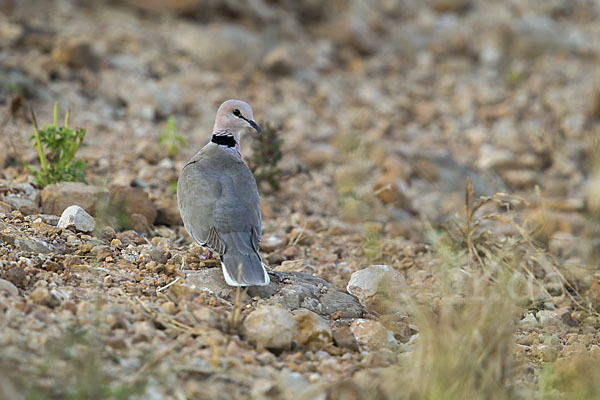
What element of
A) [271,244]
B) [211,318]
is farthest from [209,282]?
[271,244]

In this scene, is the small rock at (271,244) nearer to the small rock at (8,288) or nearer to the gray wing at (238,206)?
the gray wing at (238,206)

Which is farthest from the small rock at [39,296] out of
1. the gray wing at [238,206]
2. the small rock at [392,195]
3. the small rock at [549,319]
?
the small rock at [392,195]

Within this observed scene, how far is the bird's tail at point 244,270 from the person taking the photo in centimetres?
354

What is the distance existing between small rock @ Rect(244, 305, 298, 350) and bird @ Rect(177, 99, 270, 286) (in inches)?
12.6

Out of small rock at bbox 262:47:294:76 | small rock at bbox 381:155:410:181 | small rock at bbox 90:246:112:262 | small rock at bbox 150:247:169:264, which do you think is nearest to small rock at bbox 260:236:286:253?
small rock at bbox 150:247:169:264

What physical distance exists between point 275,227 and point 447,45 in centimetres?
582

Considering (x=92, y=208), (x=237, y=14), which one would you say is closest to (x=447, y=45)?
(x=237, y=14)

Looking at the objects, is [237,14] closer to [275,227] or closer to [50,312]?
[275,227]

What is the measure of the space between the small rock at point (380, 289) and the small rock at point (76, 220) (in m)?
1.58

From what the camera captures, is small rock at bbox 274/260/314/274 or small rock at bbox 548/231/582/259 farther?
small rock at bbox 548/231/582/259

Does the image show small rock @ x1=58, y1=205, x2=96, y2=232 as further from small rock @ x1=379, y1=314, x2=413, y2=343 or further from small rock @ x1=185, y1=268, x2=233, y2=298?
small rock @ x1=379, y1=314, x2=413, y2=343

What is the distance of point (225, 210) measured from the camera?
396cm

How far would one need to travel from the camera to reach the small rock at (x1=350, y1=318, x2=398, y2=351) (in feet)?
11.0

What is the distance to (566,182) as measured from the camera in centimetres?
732
